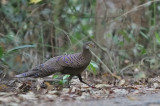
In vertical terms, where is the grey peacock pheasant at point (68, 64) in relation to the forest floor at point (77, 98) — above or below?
above

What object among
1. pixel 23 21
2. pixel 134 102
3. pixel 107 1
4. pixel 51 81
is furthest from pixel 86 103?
pixel 107 1

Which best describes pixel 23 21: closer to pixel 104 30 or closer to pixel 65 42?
pixel 65 42

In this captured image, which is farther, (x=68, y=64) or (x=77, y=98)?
(x=68, y=64)

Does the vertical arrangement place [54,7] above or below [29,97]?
above

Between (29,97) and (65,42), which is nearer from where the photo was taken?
(29,97)

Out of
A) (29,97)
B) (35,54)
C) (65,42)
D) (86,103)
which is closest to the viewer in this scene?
(86,103)

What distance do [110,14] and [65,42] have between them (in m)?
1.39

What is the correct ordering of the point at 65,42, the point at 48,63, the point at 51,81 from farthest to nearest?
the point at 65,42 → the point at 51,81 → the point at 48,63

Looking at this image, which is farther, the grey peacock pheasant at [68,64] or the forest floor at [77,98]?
the grey peacock pheasant at [68,64]

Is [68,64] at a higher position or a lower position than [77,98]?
higher

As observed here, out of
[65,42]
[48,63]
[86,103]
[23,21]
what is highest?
[23,21]

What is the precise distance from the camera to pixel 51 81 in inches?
205

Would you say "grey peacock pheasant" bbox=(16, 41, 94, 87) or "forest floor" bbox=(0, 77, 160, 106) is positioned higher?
"grey peacock pheasant" bbox=(16, 41, 94, 87)

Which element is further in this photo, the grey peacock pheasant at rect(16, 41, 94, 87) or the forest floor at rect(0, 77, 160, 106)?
the grey peacock pheasant at rect(16, 41, 94, 87)
